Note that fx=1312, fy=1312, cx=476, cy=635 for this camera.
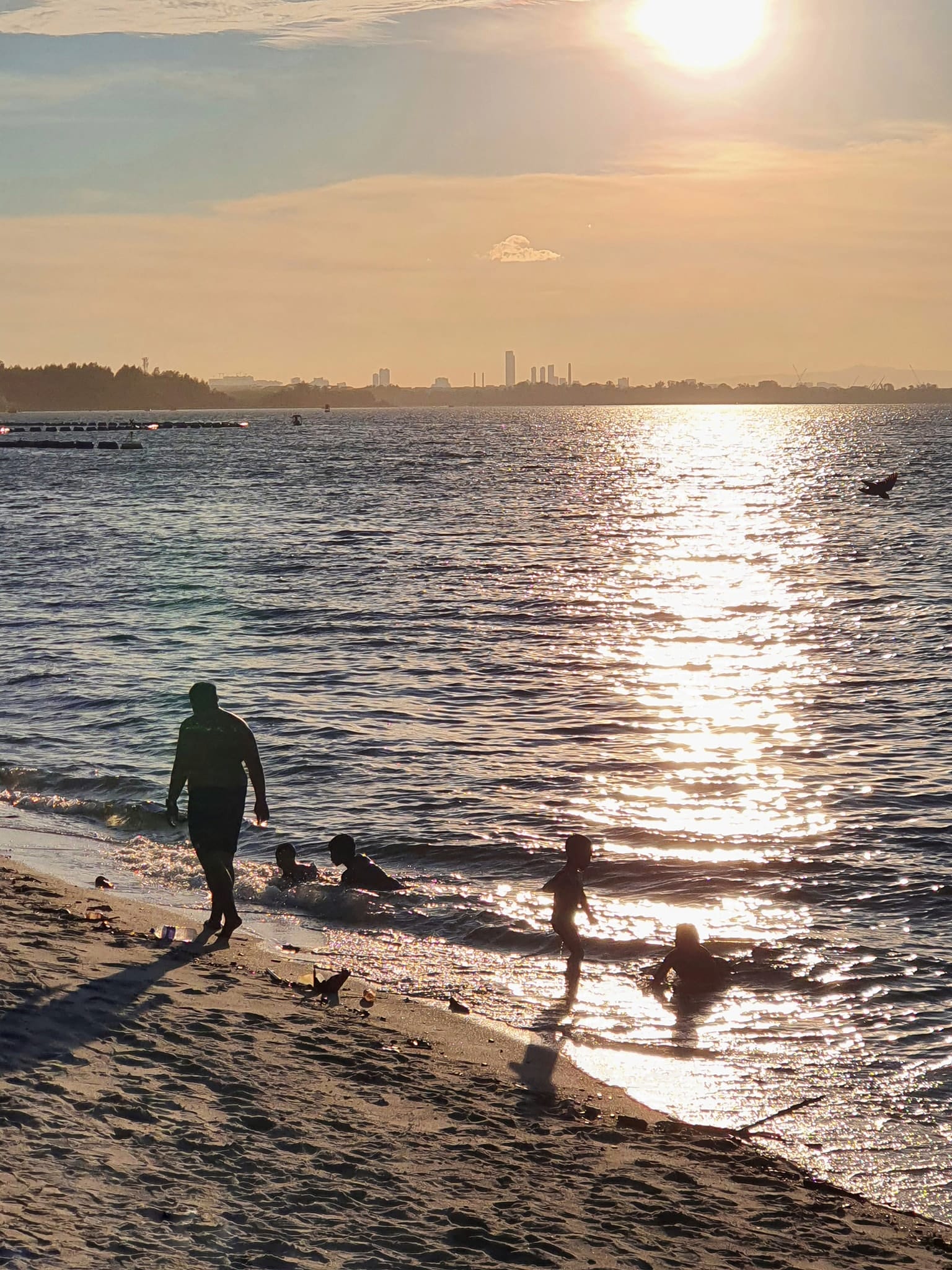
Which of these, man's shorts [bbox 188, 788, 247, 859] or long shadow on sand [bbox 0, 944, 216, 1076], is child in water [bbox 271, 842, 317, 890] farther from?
long shadow on sand [bbox 0, 944, 216, 1076]

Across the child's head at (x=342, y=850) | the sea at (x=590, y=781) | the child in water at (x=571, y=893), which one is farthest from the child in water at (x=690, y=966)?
the child's head at (x=342, y=850)

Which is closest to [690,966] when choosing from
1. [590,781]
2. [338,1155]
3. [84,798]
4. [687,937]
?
[687,937]

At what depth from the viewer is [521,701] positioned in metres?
24.2

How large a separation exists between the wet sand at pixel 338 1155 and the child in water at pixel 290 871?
3.87 meters

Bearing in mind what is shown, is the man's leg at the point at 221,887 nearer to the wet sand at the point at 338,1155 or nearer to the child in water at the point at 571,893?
the wet sand at the point at 338,1155

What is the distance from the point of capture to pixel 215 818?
35.0 ft

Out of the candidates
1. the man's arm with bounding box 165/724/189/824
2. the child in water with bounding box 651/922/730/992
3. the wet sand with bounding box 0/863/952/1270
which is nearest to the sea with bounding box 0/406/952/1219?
the child in water with bounding box 651/922/730/992

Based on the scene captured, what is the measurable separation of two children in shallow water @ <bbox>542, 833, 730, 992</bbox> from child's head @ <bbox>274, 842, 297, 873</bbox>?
3.08 m

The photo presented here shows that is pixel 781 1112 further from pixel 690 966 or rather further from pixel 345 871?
pixel 345 871

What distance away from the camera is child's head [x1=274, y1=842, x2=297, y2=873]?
13.4 meters

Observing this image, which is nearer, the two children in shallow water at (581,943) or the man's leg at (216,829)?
the man's leg at (216,829)

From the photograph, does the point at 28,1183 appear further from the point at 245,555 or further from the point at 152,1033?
the point at 245,555

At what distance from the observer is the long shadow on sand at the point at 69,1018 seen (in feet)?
24.7

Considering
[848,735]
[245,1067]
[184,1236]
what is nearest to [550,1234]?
[184,1236]
